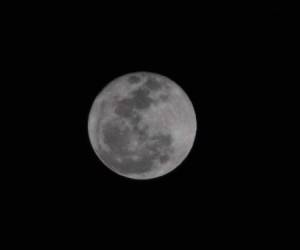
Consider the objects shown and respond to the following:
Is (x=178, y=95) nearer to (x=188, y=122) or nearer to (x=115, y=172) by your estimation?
(x=188, y=122)

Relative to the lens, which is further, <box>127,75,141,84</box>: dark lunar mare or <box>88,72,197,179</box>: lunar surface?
<box>127,75,141,84</box>: dark lunar mare

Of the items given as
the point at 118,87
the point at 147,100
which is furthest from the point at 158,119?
the point at 118,87

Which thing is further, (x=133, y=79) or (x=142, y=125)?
(x=133, y=79)

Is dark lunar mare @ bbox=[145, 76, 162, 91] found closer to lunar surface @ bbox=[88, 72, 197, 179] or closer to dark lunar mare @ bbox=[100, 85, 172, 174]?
lunar surface @ bbox=[88, 72, 197, 179]

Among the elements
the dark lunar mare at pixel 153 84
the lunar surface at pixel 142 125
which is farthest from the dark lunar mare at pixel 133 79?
the dark lunar mare at pixel 153 84

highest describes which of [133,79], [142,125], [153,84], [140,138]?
[133,79]

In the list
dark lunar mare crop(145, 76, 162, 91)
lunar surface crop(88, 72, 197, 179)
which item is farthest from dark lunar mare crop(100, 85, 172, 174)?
dark lunar mare crop(145, 76, 162, 91)

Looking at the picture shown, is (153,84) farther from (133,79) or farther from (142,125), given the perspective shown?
(142,125)

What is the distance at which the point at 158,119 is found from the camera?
26.5ft

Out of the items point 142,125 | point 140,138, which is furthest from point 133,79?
point 140,138

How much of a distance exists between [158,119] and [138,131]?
381 mm

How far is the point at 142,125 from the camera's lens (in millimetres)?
8031

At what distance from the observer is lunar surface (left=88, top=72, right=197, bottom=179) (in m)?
8.07

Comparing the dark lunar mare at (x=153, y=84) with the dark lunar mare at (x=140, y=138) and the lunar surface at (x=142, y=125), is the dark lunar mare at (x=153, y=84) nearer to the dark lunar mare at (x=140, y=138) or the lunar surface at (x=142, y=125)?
the lunar surface at (x=142, y=125)
